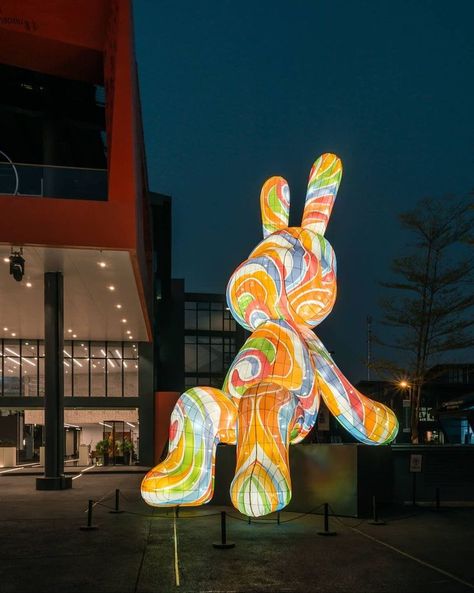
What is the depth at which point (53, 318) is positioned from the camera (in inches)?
820

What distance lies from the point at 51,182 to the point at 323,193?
6.52 meters

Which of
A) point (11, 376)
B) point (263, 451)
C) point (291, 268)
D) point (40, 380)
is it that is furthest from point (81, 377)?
point (263, 451)

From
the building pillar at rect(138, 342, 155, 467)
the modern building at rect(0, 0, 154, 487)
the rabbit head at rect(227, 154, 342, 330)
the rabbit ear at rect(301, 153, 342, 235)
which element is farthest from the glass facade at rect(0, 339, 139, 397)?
the rabbit ear at rect(301, 153, 342, 235)

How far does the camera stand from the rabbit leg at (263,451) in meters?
11.0

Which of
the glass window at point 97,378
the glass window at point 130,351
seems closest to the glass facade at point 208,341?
the glass window at point 130,351

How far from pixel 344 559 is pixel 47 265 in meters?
12.2

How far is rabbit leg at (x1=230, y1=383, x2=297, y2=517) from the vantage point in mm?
11023

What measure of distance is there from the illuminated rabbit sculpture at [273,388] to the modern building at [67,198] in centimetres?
400

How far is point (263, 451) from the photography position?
1156cm

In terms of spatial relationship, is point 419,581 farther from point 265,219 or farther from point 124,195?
point 124,195

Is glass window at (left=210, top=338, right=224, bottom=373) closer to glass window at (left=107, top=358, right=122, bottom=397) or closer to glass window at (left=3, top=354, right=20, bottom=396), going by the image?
glass window at (left=107, top=358, right=122, bottom=397)

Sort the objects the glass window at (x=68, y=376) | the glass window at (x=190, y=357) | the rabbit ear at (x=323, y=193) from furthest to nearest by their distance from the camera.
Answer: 1. the glass window at (x=190, y=357)
2. the glass window at (x=68, y=376)
3. the rabbit ear at (x=323, y=193)

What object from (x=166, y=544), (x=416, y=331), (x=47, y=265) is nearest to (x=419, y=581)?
(x=166, y=544)

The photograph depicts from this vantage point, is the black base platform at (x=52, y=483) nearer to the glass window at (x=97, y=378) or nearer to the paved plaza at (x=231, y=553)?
the paved plaza at (x=231, y=553)
